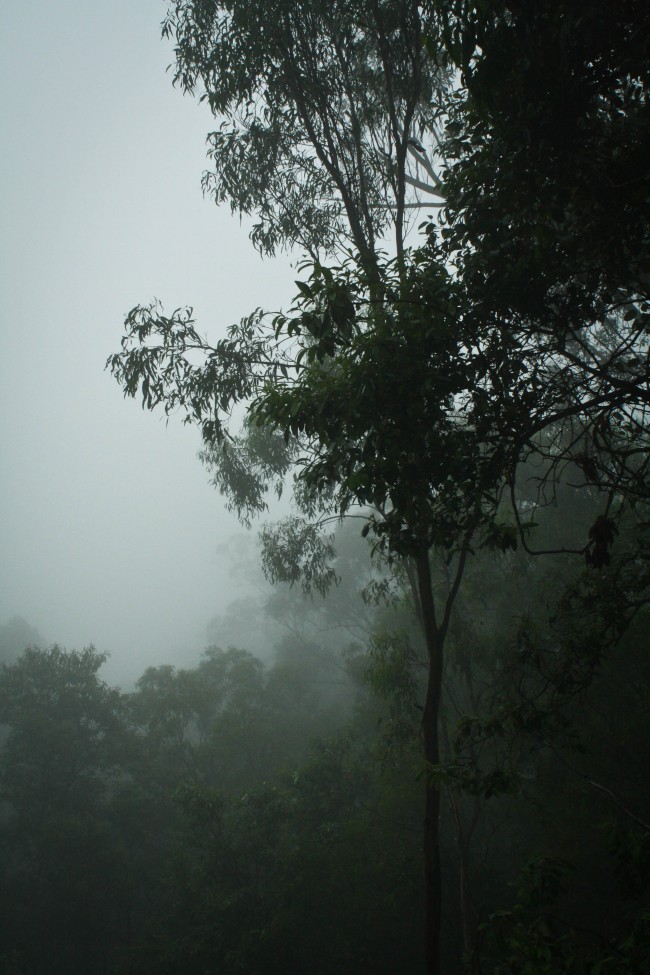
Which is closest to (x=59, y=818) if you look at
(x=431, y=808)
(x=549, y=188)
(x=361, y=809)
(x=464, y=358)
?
(x=361, y=809)

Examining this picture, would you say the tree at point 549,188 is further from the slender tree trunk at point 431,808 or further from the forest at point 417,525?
the slender tree trunk at point 431,808

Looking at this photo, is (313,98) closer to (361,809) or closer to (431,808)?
(431,808)

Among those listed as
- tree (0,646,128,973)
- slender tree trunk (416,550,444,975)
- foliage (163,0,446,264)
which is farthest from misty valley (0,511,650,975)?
foliage (163,0,446,264)

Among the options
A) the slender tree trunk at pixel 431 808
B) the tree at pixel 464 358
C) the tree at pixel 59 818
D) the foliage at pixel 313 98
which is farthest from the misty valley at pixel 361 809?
the foliage at pixel 313 98

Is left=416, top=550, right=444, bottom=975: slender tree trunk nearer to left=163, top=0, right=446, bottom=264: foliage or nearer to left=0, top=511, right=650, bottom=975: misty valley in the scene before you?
left=0, top=511, right=650, bottom=975: misty valley

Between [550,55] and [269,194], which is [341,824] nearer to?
[269,194]

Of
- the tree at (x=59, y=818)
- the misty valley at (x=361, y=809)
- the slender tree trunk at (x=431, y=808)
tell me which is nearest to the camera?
the misty valley at (x=361, y=809)

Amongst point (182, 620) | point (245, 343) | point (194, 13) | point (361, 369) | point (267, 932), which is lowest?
point (267, 932)

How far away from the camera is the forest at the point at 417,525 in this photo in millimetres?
2527

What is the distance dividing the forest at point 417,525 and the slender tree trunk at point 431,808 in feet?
0.09

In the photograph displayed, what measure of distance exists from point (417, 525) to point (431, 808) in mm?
2349

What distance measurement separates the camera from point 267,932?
28.5ft

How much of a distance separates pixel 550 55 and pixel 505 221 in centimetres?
79

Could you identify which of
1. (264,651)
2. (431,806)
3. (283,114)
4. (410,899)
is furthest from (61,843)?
(264,651)
